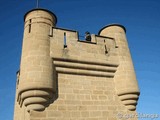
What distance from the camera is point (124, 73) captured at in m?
7.67

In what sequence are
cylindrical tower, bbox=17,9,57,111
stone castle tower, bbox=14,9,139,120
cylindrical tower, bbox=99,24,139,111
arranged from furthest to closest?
cylindrical tower, bbox=99,24,139,111, stone castle tower, bbox=14,9,139,120, cylindrical tower, bbox=17,9,57,111

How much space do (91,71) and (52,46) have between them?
1782mm

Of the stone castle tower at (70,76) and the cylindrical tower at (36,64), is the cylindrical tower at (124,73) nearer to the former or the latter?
the stone castle tower at (70,76)

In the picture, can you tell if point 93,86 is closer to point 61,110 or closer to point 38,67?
point 61,110

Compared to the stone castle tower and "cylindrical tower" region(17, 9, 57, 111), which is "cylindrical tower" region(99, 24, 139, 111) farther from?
"cylindrical tower" region(17, 9, 57, 111)

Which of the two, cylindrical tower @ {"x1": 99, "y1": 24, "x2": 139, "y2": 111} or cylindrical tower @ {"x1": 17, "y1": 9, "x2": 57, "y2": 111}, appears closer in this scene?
cylindrical tower @ {"x1": 17, "y1": 9, "x2": 57, "y2": 111}

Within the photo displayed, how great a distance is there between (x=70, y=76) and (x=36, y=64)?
1.33 metres

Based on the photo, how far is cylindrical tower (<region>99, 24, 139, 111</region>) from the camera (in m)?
7.27

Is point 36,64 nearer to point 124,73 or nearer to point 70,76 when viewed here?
point 70,76

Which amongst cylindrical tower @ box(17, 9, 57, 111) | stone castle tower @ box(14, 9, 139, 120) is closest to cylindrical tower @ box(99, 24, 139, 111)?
stone castle tower @ box(14, 9, 139, 120)

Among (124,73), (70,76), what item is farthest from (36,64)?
(124,73)

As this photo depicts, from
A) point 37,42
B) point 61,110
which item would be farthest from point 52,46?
point 61,110

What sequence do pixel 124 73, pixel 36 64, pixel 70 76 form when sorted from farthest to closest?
pixel 124 73
pixel 70 76
pixel 36 64

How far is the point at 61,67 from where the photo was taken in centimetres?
691
